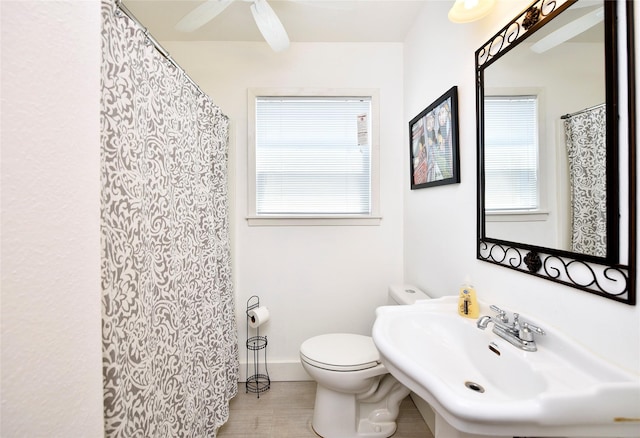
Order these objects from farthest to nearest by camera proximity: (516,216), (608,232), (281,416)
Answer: (281,416) < (516,216) < (608,232)

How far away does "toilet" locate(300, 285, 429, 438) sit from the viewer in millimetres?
1364

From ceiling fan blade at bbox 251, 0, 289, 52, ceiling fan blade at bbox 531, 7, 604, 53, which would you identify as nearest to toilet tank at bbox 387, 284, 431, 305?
ceiling fan blade at bbox 531, 7, 604, 53

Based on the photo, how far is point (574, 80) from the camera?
757 millimetres

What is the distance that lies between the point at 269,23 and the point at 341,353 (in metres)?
1.81

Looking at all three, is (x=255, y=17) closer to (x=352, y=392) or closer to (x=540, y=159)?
(x=540, y=159)

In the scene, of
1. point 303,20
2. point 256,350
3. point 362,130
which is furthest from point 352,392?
point 303,20

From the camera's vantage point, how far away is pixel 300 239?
6.48 ft

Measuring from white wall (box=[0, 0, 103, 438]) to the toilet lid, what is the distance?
1.03m

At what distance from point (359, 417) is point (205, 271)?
1.16 metres

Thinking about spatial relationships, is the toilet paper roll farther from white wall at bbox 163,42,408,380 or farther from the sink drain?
the sink drain

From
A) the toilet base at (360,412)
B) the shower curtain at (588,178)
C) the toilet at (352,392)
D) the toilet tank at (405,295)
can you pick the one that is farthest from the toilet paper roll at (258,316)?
the shower curtain at (588,178)

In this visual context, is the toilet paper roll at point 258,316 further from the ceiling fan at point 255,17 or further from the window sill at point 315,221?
the ceiling fan at point 255,17

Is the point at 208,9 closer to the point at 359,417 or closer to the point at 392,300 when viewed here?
the point at 392,300

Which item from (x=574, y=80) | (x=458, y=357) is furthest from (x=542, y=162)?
(x=458, y=357)
